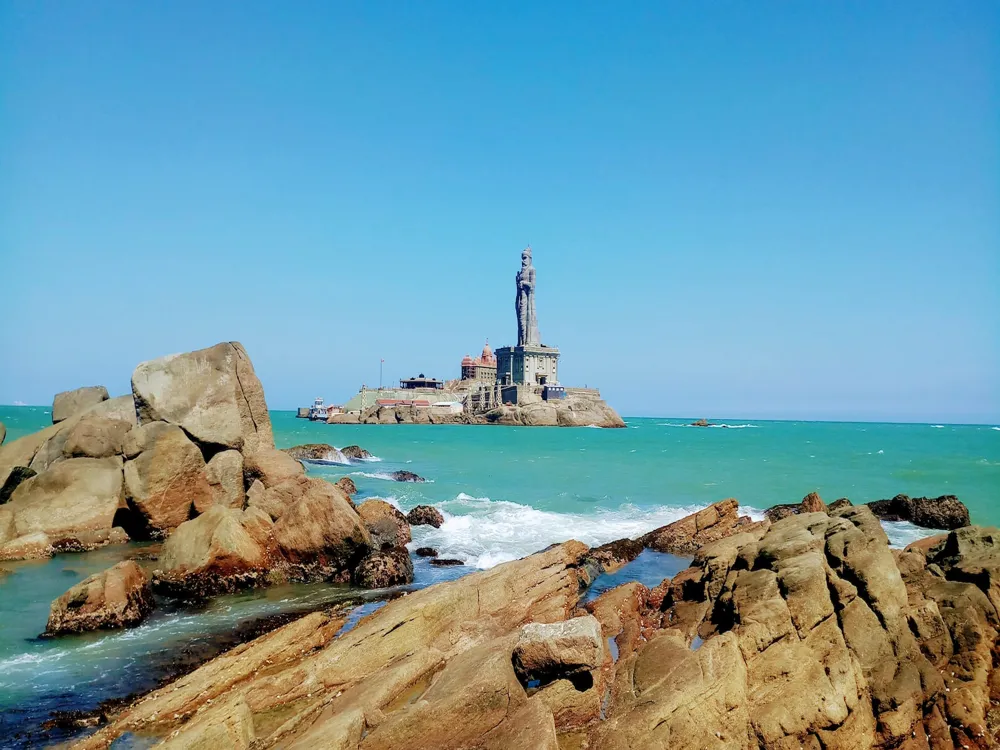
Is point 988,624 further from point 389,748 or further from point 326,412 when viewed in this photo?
→ point 326,412

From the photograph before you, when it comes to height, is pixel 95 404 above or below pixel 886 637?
above

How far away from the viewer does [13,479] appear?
823 inches

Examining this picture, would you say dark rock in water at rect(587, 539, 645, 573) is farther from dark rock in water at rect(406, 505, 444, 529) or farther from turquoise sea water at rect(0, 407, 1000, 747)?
dark rock in water at rect(406, 505, 444, 529)

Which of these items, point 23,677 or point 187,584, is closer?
point 23,677

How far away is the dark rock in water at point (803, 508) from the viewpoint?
70.6 ft

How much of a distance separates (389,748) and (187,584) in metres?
9.27

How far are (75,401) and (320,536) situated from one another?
933 inches

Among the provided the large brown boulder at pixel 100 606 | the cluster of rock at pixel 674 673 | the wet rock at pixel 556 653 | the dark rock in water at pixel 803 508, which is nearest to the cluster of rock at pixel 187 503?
the large brown boulder at pixel 100 606

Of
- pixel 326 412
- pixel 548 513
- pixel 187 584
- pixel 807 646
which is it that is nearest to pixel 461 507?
pixel 548 513

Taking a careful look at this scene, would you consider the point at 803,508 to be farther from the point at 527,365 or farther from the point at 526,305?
the point at 526,305

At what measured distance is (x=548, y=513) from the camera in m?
27.7

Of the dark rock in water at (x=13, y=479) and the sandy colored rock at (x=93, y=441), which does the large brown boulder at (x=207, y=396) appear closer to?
the sandy colored rock at (x=93, y=441)

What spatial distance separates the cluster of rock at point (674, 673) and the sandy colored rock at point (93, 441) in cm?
1355

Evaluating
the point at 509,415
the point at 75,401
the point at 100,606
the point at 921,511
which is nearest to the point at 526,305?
the point at 509,415
